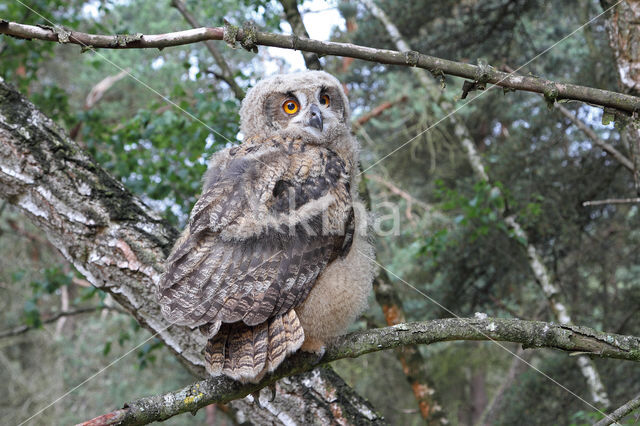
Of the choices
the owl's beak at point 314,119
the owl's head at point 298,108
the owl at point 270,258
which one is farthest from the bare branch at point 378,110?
the owl at point 270,258

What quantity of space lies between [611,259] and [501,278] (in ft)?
4.32

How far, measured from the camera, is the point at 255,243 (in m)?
2.53

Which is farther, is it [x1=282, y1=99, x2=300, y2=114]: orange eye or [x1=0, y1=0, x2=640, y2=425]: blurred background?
[x1=0, y1=0, x2=640, y2=425]: blurred background

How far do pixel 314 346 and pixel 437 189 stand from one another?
400 cm

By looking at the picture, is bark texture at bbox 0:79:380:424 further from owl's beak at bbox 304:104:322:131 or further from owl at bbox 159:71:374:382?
owl's beak at bbox 304:104:322:131

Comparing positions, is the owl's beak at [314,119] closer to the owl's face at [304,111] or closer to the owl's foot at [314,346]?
the owl's face at [304,111]

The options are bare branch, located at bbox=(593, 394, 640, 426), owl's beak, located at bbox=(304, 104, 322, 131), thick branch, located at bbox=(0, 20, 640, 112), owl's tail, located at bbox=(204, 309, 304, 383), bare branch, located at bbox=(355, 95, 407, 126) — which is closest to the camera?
bare branch, located at bbox=(593, 394, 640, 426)

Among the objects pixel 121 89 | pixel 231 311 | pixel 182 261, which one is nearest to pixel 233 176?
pixel 182 261

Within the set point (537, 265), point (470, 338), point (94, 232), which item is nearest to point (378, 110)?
point (537, 265)

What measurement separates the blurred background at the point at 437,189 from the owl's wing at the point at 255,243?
783 mm

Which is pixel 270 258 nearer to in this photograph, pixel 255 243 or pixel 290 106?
pixel 255 243

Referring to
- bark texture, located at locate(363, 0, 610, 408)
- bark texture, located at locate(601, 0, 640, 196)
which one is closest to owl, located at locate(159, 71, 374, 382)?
bark texture, located at locate(601, 0, 640, 196)

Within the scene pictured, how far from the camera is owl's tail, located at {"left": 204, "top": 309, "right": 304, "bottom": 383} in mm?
2297

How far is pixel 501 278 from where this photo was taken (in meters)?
7.19
